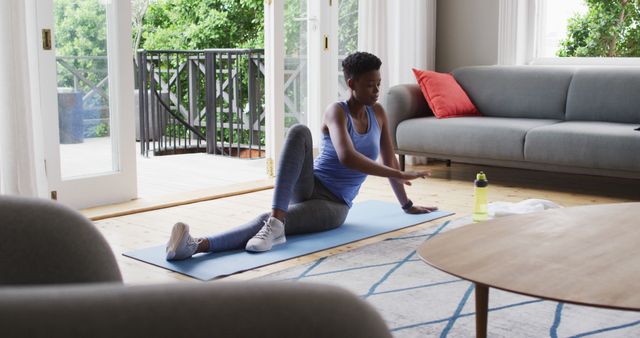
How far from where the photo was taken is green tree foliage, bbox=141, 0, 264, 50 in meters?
9.48

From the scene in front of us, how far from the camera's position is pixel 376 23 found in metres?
5.83

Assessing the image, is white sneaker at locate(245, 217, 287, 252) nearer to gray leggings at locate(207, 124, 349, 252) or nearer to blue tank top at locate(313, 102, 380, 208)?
gray leggings at locate(207, 124, 349, 252)

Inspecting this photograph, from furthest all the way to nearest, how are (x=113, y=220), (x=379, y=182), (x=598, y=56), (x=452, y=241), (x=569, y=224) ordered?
1. (x=598, y=56)
2. (x=379, y=182)
3. (x=113, y=220)
4. (x=569, y=224)
5. (x=452, y=241)

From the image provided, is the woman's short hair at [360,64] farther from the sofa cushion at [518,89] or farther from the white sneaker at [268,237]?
the sofa cushion at [518,89]

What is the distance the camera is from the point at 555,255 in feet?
5.90

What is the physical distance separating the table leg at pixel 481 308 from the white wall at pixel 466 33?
4.27m

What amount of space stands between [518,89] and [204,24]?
16.9ft

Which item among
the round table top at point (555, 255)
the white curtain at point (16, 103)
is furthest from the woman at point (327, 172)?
the white curtain at point (16, 103)

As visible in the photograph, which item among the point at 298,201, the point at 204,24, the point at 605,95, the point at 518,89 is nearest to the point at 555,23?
the point at 518,89

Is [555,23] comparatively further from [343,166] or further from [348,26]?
Result: [343,166]

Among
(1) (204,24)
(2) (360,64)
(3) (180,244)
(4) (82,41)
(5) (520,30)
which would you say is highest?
(1) (204,24)

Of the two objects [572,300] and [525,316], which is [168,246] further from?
[572,300]

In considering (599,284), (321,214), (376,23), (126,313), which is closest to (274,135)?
(376,23)

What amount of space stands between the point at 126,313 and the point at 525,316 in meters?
2.05
